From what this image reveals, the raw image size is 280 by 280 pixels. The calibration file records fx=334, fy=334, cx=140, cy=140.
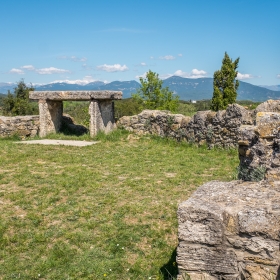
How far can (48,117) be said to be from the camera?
1388 cm

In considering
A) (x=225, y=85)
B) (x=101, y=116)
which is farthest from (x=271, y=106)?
(x=225, y=85)

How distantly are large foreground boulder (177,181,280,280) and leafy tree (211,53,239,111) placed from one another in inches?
1221

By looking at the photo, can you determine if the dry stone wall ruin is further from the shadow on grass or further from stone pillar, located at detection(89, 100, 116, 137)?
stone pillar, located at detection(89, 100, 116, 137)

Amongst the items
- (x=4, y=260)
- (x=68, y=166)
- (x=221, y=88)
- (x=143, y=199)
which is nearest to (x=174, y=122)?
(x=68, y=166)

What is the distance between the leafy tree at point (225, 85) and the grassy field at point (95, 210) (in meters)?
24.0

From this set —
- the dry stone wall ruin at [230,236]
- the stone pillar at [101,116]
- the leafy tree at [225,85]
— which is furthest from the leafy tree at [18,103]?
the dry stone wall ruin at [230,236]

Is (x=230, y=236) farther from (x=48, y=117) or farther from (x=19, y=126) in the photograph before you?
(x=19, y=126)

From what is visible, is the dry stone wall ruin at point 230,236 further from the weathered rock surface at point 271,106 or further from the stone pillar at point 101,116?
the stone pillar at point 101,116

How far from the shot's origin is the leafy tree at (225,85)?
3341 cm

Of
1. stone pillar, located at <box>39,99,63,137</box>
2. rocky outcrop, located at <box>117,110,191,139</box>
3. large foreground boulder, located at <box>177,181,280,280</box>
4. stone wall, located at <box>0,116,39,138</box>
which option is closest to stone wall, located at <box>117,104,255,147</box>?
rocky outcrop, located at <box>117,110,191,139</box>

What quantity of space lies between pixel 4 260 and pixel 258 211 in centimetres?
364

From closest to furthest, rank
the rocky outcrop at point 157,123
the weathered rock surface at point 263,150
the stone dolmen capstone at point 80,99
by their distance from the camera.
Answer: the weathered rock surface at point 263,150 < the rocky outcrop at point 157,123 < the stone dolmen capstone at point 80,99

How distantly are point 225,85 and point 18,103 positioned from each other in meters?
20.2

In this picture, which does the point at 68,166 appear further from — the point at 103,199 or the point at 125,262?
the point at 125,262
